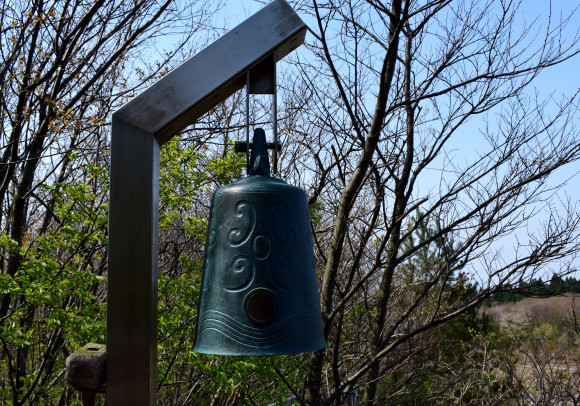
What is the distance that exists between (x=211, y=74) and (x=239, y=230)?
0.61m

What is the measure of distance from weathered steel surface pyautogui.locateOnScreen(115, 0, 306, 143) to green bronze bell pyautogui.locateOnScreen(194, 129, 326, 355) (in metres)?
0.33

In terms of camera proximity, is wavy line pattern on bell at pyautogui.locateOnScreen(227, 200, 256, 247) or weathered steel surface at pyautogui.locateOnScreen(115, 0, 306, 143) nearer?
wavy line pattern on bell at pyautogui.locateOnScreen(227, 200, 256, 247)

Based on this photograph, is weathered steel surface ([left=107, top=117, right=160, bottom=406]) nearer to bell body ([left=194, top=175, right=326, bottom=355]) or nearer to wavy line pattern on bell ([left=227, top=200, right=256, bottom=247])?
bell body ([left=194, top=175, right=326, bottom=355])

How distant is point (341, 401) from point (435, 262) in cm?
216

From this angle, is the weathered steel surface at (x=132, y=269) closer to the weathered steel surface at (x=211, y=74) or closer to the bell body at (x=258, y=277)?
the weathered steel surface at (x=211, y=74)

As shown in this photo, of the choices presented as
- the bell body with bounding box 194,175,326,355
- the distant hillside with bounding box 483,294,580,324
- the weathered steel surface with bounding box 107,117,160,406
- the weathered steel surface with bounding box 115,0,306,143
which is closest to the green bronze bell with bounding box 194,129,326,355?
the bell body with bounding box 194,175,326,355

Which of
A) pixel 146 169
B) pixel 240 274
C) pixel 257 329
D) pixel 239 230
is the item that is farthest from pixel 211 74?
pixel 257 329

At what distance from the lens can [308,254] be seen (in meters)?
2.14

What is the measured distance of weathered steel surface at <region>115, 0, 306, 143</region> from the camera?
2.16 meters

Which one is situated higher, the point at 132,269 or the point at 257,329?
the point at 132,269

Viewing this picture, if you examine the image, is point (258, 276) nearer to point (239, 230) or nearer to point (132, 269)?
point (239, 230)

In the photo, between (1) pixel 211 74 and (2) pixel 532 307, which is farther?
Result: (2) pixel 532 307

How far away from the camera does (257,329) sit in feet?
6.29

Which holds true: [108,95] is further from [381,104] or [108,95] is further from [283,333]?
[283,333]
